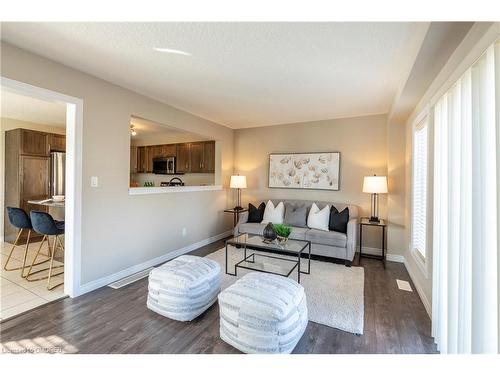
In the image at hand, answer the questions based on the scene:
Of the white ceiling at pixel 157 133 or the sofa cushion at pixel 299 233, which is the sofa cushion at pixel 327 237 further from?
the white ceiling at pixel 157 133

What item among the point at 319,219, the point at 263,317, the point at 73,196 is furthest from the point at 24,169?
the point at 319,219

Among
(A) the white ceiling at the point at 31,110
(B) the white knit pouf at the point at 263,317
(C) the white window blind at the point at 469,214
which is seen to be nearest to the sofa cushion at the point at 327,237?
(C) the white window blind at the point at 469,214

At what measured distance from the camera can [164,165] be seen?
588 centimetres

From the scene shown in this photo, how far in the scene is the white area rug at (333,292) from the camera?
2123 millimetres

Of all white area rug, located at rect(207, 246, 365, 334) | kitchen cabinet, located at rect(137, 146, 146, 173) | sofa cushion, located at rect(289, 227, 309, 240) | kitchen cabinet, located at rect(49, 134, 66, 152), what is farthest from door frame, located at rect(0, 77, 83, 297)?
kitchen cabinet, located at rect(137, 146, 146, 173)

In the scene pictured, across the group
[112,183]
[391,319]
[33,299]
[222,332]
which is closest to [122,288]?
[33,299]

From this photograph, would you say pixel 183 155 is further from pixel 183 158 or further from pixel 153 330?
pixel 153 330

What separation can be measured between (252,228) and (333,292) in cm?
179

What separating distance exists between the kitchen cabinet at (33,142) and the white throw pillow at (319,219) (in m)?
5.26

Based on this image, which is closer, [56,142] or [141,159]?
[56,142]

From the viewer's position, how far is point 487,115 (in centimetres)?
124

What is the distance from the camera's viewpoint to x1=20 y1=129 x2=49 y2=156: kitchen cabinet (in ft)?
14.0

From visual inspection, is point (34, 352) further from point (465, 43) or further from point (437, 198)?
point (465, 43)

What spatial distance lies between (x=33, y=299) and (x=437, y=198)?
13.1 feet
